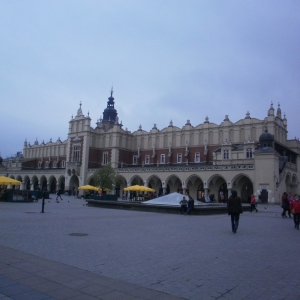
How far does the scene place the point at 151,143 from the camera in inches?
2410

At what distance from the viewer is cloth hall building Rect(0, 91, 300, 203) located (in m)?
40.4

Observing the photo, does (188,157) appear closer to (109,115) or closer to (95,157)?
(95,157)

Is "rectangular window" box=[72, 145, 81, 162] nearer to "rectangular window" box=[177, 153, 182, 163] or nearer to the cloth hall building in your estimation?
the cloth hall building

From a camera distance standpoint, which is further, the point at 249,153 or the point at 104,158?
the point at 104,158

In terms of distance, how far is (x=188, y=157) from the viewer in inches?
2180

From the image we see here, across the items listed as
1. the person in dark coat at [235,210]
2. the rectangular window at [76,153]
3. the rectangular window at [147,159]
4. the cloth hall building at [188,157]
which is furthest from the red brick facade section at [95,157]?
the person in dark coat at [235,210]

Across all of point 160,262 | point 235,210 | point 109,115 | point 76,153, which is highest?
point 109,115

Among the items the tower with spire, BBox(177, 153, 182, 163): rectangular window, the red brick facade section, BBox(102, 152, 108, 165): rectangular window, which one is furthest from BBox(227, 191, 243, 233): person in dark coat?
the tower with spire

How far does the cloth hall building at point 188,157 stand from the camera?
4044 centimetres

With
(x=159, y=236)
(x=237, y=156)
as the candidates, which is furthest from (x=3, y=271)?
(x=237, y=156)

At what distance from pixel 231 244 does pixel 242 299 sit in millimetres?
4721

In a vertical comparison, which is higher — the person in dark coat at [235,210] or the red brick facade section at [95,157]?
the red brick facade section at [95,157]

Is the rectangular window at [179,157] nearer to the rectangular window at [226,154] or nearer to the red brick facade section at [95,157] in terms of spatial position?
the rectangular window at [226,154]

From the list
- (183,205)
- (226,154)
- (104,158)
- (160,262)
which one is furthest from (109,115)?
(160,262)
